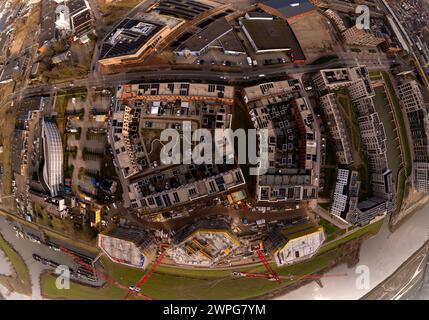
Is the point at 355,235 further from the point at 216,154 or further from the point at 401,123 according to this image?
the point at 216,154

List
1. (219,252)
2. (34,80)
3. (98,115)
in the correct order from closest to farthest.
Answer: (219,252)
(98,115)
(34,80)

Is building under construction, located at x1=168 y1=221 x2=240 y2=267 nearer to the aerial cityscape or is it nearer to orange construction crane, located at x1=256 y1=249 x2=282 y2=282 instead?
the aerial cityscape

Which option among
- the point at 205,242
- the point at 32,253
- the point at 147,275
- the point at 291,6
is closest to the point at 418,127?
the point at 291,6

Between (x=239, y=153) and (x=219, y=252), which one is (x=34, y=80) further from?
(x=219, y=252)

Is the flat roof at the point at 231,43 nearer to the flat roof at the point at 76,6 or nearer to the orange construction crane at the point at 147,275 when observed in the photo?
the flat roof at the point at 76,6

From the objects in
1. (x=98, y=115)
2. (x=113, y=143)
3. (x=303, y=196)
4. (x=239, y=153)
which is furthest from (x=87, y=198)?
(x=303, y=196)

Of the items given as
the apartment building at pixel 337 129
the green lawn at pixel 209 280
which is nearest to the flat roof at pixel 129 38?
the apartment building at pixel 337 129

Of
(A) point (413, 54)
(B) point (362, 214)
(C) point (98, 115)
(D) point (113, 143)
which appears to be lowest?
(B) point (362, 214)

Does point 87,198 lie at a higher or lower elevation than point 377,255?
higher

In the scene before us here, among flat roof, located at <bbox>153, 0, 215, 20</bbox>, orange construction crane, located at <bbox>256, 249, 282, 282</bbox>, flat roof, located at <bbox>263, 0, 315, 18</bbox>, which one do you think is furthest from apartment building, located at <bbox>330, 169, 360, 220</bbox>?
flat roof, located at <bbox>153, 0, 215, 20</bbox>
